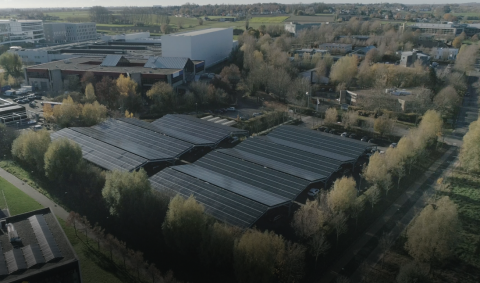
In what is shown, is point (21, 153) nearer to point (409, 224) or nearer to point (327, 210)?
point (327, 210)

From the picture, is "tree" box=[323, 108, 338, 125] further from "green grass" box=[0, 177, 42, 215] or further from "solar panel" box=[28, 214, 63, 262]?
"solar panel" box=[28, 214, 63, 262]

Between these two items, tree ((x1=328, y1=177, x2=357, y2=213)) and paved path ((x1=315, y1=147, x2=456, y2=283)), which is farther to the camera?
tree ((x1=328, y1=177, x2=357, y2=213))

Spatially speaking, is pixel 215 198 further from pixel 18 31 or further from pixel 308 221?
pixel 18 31

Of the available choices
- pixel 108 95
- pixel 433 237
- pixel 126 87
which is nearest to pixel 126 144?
pixel 126 87

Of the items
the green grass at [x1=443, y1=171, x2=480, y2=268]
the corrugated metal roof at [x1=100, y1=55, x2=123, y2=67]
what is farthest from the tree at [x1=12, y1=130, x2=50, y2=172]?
the corrugated metal roof at [x1=100, y1=55, x2=123, y2=67]

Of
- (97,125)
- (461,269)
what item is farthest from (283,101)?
(461,269)

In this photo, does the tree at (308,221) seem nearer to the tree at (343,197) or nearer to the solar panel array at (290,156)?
the tree at (343,197)
